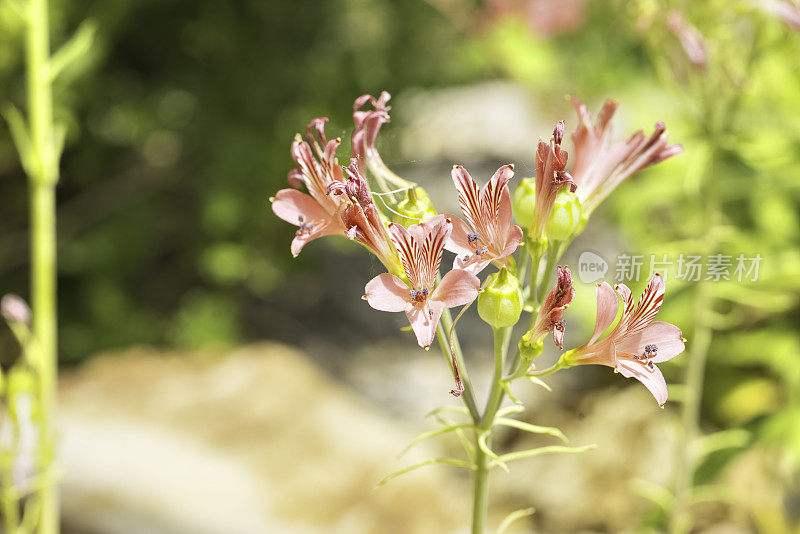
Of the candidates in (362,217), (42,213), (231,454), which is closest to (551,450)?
(362,217)

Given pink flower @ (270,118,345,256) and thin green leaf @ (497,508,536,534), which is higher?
pink flower @ (270,118,345,256)

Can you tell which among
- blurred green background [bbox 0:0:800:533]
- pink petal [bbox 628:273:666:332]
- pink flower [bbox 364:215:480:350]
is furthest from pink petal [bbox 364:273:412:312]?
blurred green background [bbox 0:0:800:533]

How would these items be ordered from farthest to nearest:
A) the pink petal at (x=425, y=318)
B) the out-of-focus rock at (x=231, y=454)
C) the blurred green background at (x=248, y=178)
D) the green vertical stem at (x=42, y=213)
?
the blurred green background at (x=248, y=178) < the out-of-focus rock at (x=231, y=454) < the green vertical stem at (x=42, y=213) < the pink petal at (x=425, y=318)

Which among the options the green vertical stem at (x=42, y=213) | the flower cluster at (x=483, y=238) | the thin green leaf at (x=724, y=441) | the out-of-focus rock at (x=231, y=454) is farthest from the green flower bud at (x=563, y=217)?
the out-of-focus rock at (x=231, y=454)

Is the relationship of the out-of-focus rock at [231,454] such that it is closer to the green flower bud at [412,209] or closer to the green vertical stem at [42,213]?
the green vertical stem at [42,213]

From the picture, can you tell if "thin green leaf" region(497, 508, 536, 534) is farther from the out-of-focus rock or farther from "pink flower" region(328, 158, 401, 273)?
the out-of-focus rock

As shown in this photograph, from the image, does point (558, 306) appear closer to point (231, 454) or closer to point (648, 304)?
point (648, 304)

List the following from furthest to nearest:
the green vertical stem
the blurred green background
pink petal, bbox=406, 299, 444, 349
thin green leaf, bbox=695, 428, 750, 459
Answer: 1. the blurred green background
2. thin green leaf, bbox=695, 428, 750, 459
3. the green vertical stem
4. pink petal, bbox=406, 299, 444, 349

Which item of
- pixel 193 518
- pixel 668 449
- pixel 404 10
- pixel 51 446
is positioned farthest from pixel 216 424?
pixel 404 10
